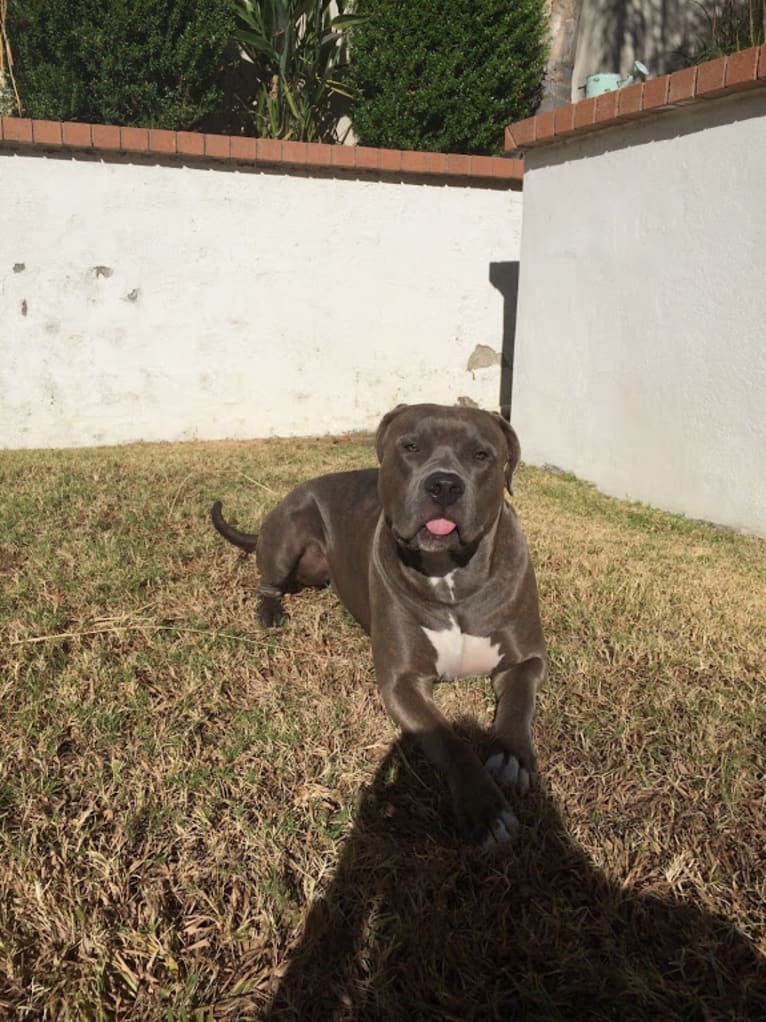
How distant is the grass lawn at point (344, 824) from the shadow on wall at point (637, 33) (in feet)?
23.8

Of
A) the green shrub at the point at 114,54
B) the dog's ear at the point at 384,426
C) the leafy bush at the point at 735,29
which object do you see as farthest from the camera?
the green shrub at the point at 114,54

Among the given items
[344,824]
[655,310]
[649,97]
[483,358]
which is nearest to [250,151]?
[483,358]

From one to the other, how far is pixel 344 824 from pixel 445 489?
101cm

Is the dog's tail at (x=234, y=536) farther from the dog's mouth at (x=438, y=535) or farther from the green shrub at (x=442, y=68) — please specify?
the green shrub at (x=442, y=68)

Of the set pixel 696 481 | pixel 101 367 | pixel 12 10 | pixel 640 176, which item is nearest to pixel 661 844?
pixel 696 481

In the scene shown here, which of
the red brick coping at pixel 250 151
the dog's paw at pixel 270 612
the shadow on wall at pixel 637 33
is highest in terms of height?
the shadow on wall at pixel 637 33

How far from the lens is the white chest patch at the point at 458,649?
265cm

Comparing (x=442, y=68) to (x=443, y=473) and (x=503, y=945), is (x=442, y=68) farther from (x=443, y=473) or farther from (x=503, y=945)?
(x=503, y=945)

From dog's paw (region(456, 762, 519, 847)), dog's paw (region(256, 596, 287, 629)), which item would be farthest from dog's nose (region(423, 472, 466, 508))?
dog's paw (region(256, 596, 287, 629))

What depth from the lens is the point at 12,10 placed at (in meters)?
7.79

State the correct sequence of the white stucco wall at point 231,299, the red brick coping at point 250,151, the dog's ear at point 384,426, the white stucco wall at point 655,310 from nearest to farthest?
the dog's ear at point 384,426 < the white stucco wall at point 655,310 < the red brick coping at point 250,151 < the white stucco wall at point 231,299

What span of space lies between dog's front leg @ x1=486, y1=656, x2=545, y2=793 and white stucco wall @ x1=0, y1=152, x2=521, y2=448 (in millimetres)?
5410

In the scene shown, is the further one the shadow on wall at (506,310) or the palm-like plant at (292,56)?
the palm-like plant at (292,56)

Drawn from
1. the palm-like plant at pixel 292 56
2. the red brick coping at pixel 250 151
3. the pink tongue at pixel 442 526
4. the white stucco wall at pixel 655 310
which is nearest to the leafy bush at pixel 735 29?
the white stucco wall at pixel 655 310
